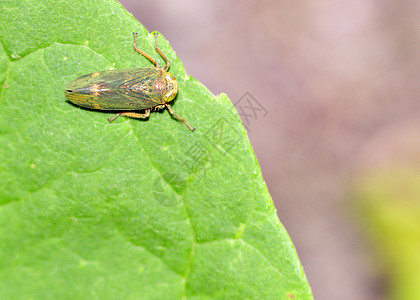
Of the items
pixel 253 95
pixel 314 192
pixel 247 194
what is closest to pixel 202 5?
pixel 253 95

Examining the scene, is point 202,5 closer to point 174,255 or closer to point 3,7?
point 3,7

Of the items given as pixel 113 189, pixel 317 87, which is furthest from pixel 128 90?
pixel 317 87

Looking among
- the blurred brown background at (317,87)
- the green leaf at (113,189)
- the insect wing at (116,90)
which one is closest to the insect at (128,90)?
the insect wing at (116,90)

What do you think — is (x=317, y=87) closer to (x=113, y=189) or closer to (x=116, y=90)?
(x=116, y=90)

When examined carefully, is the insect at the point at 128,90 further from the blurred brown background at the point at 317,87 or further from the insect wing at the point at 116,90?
the blurred brown background at the point at 317,87

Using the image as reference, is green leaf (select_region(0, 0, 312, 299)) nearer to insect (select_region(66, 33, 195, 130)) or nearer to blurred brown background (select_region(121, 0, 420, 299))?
insect (select_region(66, 33, 195, 130))

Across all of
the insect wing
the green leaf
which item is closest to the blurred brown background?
the insect wing
